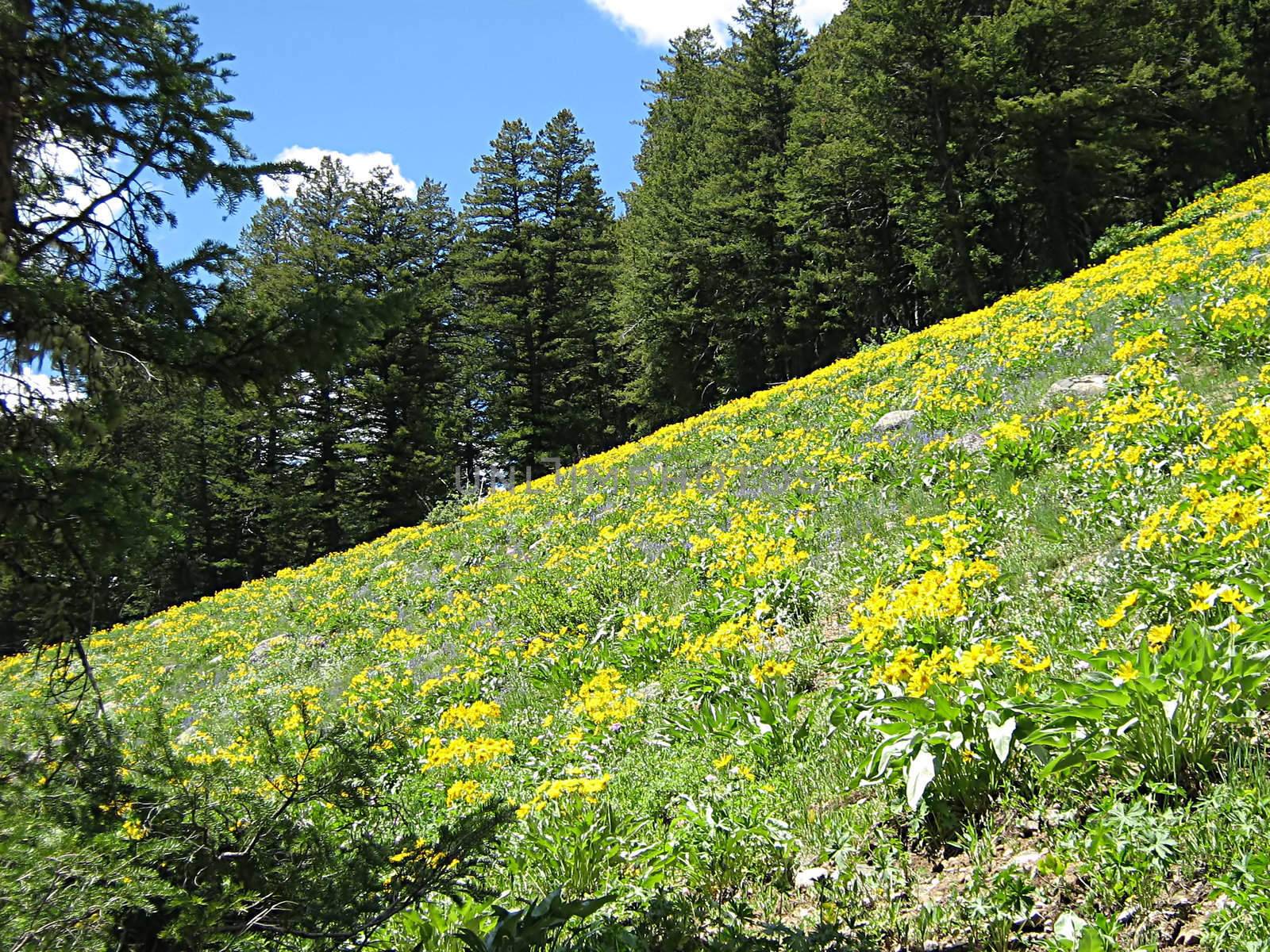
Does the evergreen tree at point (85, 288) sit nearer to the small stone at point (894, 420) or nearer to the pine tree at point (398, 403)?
the small stone at point (894, 420)

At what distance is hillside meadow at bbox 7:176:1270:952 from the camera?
8.41ft

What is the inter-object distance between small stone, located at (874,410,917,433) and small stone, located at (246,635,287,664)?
956cm

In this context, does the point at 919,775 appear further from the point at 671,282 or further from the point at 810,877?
the point at 671,282

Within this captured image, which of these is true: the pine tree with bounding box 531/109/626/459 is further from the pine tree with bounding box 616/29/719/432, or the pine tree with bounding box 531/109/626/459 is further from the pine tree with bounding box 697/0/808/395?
the pine tree with bounding box 697/0/808/395

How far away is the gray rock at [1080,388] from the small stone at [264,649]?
36.9 feet

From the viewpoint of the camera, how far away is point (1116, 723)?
281cm

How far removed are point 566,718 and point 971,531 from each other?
3.22m

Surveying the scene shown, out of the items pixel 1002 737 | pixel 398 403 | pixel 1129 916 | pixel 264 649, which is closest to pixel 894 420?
pixel 1002 737

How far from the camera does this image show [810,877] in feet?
10.3

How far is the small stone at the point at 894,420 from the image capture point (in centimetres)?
959

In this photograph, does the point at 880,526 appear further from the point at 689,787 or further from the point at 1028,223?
the point at 1028,223

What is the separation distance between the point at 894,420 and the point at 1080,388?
2255mm

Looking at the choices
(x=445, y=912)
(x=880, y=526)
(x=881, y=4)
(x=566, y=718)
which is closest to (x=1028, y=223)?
(x=881, y=4)

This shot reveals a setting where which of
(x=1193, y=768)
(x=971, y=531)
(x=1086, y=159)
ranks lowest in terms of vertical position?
(x=1193, y=768)
